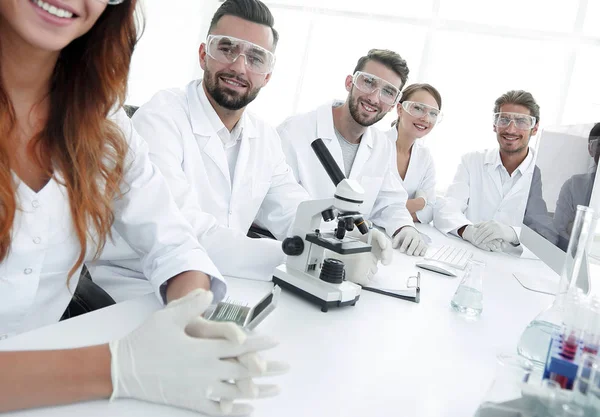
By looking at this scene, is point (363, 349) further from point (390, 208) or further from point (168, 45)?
point (168, 45)

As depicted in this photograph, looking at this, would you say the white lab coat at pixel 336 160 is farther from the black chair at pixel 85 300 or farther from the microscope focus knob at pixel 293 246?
the black chair at pixel 85 300

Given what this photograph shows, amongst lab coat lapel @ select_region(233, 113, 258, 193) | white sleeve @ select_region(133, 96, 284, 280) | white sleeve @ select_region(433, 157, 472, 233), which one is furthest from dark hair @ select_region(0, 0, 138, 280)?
white sleeve @ select_region(433, 157, 472, 233)

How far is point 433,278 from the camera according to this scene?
191 centimetres

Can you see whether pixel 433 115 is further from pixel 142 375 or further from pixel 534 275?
pixel 142 375

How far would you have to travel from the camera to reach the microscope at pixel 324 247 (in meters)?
1.37

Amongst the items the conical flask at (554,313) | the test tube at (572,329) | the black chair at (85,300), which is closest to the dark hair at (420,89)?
the conical flask at (554,313)

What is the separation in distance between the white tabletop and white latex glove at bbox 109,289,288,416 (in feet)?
0.10

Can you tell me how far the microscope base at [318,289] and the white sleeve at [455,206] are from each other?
1807 mm

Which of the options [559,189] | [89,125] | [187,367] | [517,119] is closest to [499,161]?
[517,119]

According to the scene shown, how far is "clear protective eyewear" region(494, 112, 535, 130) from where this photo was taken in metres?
3.54

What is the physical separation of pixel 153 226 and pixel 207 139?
0.92 meters

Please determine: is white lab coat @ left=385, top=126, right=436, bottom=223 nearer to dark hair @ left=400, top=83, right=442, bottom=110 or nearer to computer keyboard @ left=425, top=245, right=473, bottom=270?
dark hair @ left=400, top=83, right=442, bottom=110

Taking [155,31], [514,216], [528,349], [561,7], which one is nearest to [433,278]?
[528,349]

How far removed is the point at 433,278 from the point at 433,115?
2300mm
